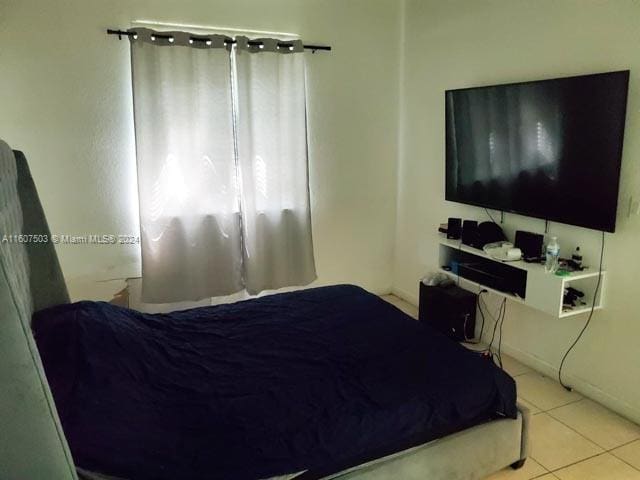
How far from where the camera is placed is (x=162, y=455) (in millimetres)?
1562

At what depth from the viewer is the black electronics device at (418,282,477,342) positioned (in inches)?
137

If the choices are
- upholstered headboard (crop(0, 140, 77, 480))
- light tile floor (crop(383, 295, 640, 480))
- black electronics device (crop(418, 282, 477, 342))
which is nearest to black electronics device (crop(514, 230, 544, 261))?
black electronics device (crop(418, 282, 477, 342))

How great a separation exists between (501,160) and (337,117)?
156cm

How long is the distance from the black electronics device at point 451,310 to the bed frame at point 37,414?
135 cm

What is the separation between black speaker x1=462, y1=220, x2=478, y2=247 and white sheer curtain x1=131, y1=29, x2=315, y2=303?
1323mm

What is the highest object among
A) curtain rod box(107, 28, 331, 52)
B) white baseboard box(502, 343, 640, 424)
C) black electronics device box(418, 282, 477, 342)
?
curtain rod box(107, 28, 331, 52)

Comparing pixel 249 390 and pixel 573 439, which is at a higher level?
pixel 249 390

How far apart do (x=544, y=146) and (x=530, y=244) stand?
0.60m

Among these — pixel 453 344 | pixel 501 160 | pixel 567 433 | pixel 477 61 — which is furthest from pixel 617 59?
pixel 567 433

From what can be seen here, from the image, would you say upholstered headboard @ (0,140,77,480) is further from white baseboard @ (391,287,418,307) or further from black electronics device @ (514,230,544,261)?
white baseboard @ (391,287,418,307)

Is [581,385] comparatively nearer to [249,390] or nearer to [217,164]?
[249,390]

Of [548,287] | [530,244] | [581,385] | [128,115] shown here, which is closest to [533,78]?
[530,244]

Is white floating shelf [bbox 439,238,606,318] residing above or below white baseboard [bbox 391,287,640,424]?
above

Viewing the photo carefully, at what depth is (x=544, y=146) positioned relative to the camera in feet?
9.15
